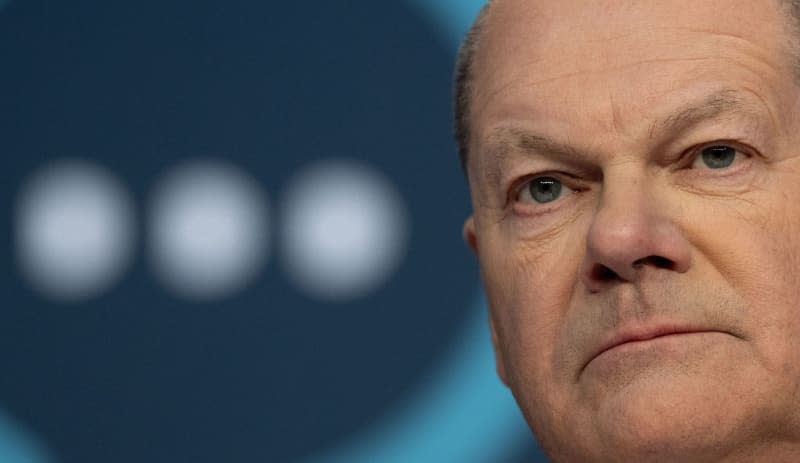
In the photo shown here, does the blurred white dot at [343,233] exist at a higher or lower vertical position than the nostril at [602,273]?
higher

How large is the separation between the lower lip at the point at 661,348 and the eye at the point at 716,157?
0.24 meters

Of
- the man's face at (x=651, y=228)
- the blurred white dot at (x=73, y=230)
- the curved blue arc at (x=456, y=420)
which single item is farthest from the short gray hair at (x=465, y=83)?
the blurred white dot at (x=73, y=230)

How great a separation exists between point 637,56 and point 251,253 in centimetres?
99

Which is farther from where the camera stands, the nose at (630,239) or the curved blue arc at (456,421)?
the curved blue arc at (456,421)

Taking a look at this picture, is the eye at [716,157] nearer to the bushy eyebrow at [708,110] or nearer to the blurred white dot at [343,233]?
the bushy eyebrow at [708,110]

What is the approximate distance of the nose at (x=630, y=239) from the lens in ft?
4.73

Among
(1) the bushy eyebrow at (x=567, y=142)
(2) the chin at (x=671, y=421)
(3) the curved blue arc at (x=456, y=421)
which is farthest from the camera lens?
(3) the curved blue arc at (x=456, y=421)

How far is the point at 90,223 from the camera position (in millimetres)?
2330

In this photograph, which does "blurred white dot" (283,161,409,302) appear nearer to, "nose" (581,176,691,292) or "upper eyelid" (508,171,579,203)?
"upper eyelid" (508,171,579,203)

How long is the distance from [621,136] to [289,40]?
3.33 ft

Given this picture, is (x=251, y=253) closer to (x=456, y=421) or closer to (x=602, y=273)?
(x=456, y=421)

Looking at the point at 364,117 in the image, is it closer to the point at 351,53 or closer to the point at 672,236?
the point at 351,53

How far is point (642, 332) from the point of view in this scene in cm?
145

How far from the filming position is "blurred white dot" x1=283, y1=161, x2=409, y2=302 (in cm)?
230
